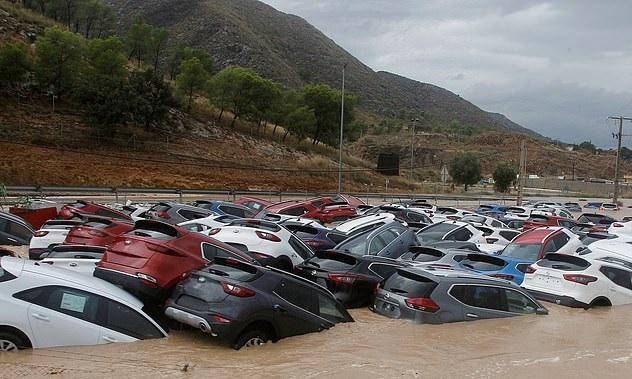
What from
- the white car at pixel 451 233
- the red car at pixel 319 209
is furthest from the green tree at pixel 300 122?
the white car at pixel 451 233

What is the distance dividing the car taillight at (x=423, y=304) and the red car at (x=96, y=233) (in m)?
7.43

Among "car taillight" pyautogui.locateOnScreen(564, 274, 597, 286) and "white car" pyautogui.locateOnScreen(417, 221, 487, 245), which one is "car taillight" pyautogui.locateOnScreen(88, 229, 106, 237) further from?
"car taillight" pyautogui.locateOnScreen(564, 274, 597, 286)

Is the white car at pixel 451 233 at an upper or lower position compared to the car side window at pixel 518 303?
upper

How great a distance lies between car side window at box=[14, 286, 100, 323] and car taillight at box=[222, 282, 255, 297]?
60.4 inches

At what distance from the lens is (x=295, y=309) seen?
868 centimetres

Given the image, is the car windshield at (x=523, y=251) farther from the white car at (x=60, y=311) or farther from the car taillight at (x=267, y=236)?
the white car at (x=60, y=311)

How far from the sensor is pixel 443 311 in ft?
32.7

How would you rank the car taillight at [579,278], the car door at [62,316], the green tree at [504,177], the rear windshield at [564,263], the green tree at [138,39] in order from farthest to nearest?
the green tree at [138,39] < the green tree at [504,177] < the rear windshield at [564,263] < the car taillight at [579,278] < the car door at [62,316]

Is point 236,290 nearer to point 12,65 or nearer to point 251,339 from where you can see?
point 251,339

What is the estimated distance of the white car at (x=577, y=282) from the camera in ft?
41.6

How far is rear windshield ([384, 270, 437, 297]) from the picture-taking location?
10.0 metres

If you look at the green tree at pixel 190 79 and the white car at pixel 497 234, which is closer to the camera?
the white car at pixel 497 234

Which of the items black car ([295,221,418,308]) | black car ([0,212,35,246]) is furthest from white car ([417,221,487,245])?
black car ([0,212,35,246])

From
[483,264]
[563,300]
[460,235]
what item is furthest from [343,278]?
[460,235]
